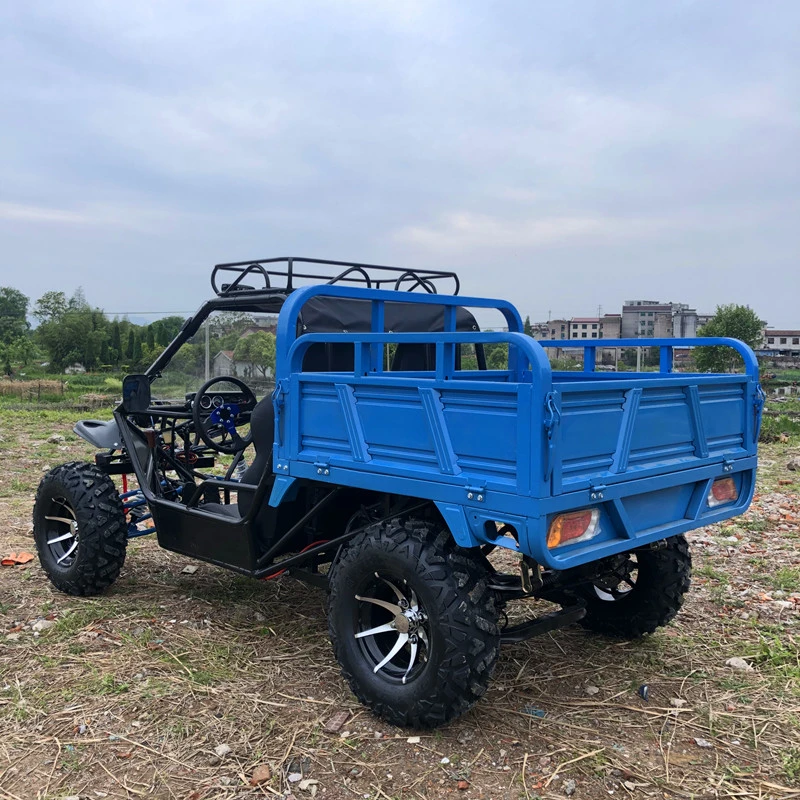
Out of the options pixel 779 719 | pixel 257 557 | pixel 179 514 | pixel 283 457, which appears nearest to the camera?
pixel 779 719

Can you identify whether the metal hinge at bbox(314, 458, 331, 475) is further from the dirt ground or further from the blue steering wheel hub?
the blue steering wheel hub

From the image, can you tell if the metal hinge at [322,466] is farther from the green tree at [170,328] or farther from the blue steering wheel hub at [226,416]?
the green tree at [170,328]

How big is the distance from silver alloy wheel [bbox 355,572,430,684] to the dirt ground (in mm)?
258

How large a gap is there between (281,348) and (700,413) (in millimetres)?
2032

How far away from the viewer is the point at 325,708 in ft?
11.7

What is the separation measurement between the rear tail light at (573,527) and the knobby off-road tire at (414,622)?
41 centimetres

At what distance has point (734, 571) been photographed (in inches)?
219

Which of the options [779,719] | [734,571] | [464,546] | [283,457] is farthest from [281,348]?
[734,571]

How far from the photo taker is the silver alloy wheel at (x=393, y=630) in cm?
333

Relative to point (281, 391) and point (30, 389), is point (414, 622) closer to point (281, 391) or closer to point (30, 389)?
point (281, 391)

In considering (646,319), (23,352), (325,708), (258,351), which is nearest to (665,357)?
(258,351)

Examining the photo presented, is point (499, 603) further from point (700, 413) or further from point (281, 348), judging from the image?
point (281, 348)

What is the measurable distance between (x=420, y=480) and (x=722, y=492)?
1690 millimetres

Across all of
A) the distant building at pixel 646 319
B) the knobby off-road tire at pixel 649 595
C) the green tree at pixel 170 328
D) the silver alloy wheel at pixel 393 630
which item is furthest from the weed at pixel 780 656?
the distant building at pixel 646 319
